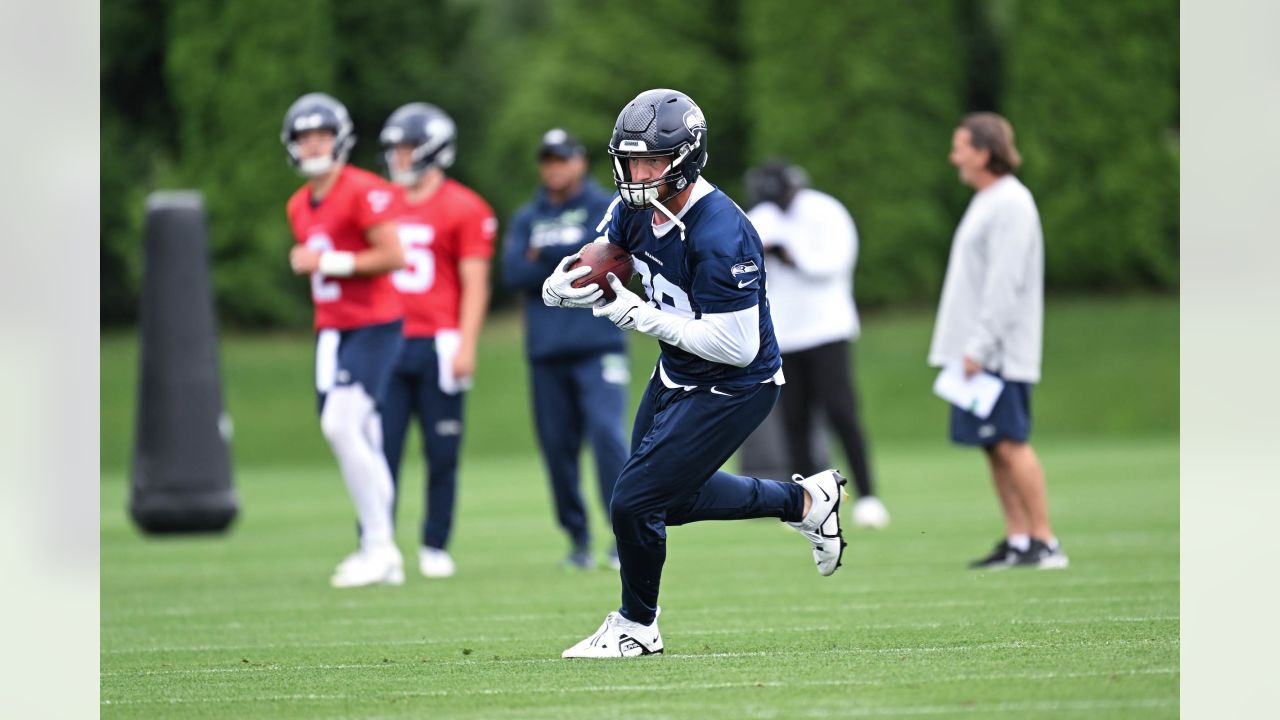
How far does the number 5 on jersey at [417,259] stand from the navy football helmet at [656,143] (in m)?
3.56

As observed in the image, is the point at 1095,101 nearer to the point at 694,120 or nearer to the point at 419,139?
the point at 419,139

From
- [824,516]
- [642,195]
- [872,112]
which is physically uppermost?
[872,112]

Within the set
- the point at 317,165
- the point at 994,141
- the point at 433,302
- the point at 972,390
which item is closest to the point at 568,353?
the point at 433,302

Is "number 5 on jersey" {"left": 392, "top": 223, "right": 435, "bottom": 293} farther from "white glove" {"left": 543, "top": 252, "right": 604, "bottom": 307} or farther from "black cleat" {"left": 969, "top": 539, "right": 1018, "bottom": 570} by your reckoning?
"white glove" {"left": 543, "top": 252, "right": 604, "bottom": 307}

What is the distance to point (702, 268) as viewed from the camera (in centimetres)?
545

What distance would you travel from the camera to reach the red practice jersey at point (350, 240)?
8.14 metres

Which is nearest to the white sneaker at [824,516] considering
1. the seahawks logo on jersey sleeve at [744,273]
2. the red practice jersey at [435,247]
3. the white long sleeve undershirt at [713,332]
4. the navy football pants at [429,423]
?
the white long sleeve undershirt at [713,332]

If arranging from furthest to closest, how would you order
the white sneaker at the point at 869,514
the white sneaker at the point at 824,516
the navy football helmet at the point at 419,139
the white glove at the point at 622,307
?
the white sneaker at the point at 869,514, the navy football helmet at the point at 419,139, the white sneaker at the point at 824,516, the white glove at the point at 622,307

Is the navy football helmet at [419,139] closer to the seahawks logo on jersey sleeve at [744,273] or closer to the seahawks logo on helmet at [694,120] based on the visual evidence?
the seahawks logo on helmet at [694,120]

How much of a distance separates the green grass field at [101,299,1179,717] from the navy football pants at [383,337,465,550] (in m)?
0.38

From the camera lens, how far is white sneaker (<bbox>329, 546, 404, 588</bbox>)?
8.24 m

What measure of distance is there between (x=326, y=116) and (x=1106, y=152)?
1820 centimetres

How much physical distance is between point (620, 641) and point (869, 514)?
4923 mm
